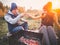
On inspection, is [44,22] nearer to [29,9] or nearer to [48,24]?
[48,24]

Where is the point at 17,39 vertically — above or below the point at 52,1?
below

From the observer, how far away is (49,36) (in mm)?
2646

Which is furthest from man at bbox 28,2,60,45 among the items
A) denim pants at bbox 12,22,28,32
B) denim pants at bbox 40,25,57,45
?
denim pants at bbox 12,22,28,32

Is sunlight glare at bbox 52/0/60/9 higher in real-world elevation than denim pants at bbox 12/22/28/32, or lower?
higher

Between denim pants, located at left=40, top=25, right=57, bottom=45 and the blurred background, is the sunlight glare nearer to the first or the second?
the blurred background

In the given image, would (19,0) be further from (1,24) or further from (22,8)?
(1,24)

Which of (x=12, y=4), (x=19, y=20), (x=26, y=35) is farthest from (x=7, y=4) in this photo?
(x=26, y=35)

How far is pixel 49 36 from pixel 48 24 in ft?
0.43

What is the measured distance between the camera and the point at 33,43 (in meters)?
2.68

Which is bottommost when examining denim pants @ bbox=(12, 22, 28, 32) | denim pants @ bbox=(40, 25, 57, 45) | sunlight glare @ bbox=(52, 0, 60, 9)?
denim pants @ bbox=(40, 25, 57, 45)

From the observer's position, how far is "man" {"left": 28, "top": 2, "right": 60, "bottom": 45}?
2.65 metres

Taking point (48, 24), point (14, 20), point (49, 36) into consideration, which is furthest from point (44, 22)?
point (14, 20)

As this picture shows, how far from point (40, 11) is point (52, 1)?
173mm

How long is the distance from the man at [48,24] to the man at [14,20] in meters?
0.20
